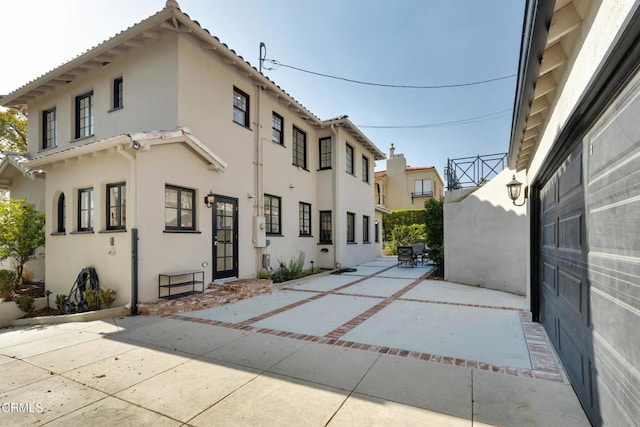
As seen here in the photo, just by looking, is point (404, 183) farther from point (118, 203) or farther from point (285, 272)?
point (118, 203)

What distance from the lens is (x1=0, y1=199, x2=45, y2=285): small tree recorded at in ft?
26.4

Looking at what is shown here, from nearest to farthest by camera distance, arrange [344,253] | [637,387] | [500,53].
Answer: [637,387] < [500,53] < [344,253]

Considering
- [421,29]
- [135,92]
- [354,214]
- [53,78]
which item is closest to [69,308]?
[135,92]

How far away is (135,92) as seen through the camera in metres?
8.12

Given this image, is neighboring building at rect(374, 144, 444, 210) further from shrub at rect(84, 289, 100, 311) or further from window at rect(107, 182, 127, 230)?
shrub at rect(84, 289, 100, 311)

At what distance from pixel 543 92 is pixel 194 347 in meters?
5.37

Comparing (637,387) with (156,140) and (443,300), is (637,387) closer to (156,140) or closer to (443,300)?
(443,300)

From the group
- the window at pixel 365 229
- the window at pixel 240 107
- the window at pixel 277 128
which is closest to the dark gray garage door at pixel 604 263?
the window at pixel 240 107

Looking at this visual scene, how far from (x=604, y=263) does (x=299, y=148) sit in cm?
1149

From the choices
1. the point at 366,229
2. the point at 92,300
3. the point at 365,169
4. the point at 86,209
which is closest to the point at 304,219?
the point at 366,229

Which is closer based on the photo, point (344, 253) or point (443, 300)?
point (443, 300)

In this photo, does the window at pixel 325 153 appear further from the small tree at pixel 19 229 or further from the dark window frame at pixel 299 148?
the small tree at pixel 19 229

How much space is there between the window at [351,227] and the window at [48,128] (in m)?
11.4

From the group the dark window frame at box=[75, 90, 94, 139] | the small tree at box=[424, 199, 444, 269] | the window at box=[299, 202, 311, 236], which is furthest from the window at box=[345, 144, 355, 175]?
the dark window frame at box=[75, 90, 94, 139]
